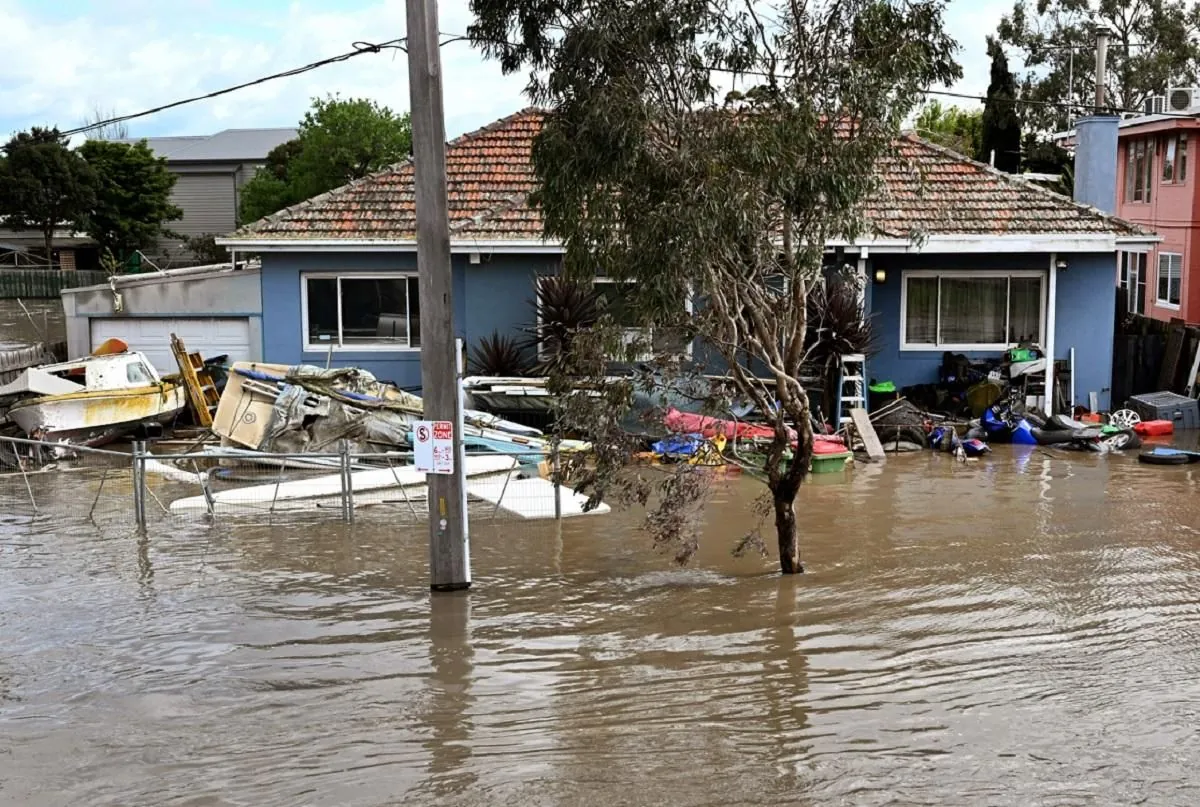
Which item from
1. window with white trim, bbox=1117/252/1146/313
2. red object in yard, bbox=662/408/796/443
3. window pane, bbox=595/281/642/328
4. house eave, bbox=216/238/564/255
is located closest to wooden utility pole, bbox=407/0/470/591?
window pane, bbox=595/281/642/328

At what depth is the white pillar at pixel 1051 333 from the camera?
2131 centimetres

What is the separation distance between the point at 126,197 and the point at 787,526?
165ft

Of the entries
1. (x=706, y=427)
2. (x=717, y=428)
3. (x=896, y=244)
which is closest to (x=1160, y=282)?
(x=896, y=244)

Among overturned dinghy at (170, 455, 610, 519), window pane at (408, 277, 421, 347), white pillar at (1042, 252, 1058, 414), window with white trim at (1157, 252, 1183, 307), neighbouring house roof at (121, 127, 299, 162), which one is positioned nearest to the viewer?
overturned dinghy at (170, 455, 610, 519)

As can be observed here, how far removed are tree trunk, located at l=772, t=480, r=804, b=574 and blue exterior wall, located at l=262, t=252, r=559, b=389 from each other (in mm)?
10040

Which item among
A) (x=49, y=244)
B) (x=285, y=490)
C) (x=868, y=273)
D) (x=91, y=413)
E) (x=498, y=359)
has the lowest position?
(x=285, y=490)

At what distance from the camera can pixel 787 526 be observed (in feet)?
41.1

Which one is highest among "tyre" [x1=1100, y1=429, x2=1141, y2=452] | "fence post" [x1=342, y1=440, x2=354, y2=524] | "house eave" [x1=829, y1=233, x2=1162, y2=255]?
"house eave" [x1=829, y1=233, x2=1162, y2=255]

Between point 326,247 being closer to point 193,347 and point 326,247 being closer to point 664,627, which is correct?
point 193,347

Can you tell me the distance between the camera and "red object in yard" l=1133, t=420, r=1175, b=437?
69.6 feet

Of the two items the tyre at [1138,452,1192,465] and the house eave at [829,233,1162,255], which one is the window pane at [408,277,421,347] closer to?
the house eave at [829,233,1162,255]

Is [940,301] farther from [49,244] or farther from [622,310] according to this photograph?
[49,244]

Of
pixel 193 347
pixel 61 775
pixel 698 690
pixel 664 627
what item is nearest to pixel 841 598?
pixel 664 627

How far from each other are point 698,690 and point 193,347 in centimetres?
1738
